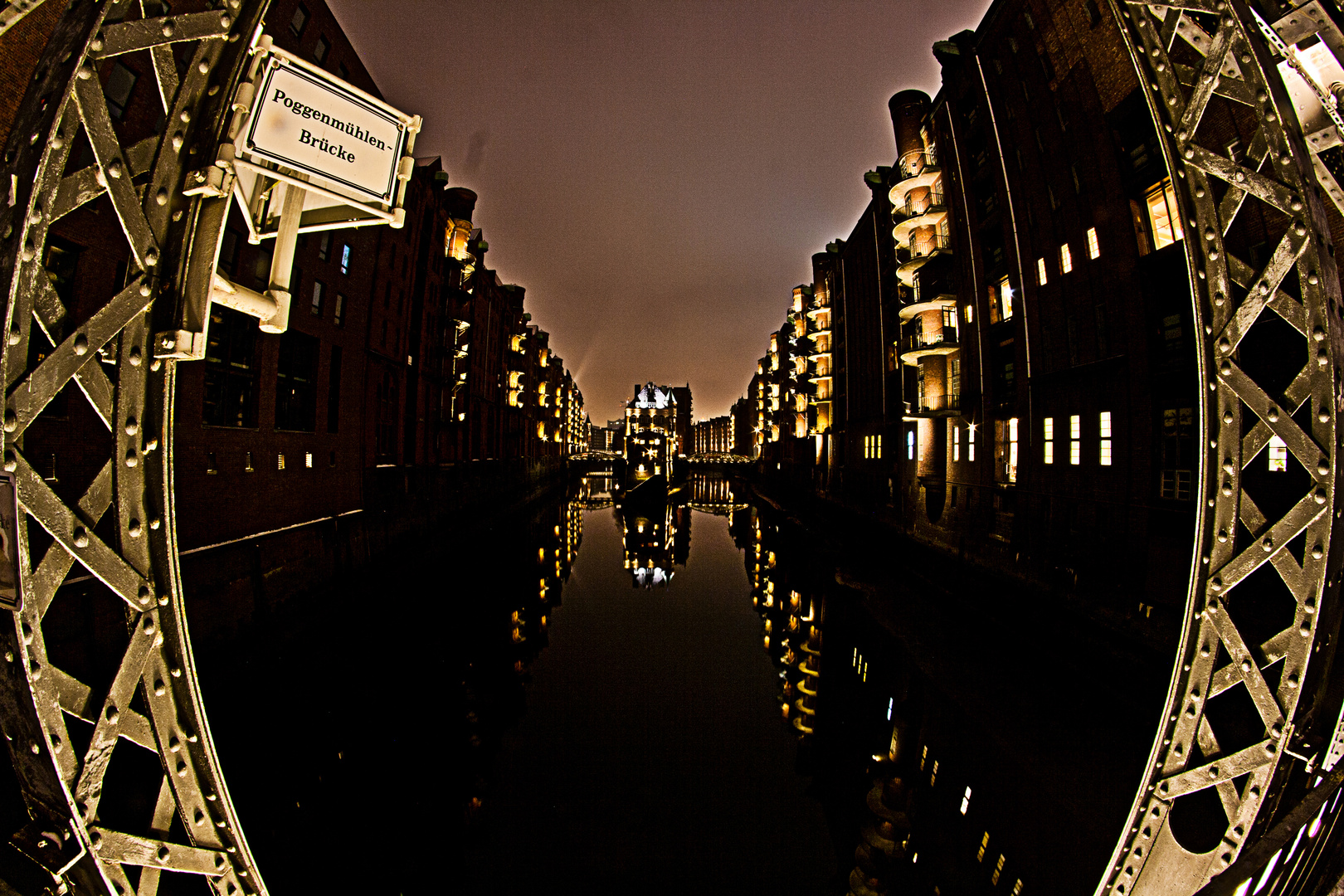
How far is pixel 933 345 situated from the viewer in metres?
25.7

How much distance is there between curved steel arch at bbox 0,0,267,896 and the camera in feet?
7.32

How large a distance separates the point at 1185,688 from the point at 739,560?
22.4 m

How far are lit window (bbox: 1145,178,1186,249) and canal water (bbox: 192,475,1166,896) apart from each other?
11865 millimetres

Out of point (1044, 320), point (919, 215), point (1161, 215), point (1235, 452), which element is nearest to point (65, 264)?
point (1235, 452)

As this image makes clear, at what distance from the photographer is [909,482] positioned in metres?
28.3

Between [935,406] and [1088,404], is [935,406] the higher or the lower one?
the higher one

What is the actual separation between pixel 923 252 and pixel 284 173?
29.5 metres

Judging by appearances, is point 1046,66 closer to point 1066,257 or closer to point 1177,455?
point 1066,257

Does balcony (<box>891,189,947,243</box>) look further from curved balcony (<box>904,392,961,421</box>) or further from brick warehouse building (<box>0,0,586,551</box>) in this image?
brick warehouse building (<box>0,0,586,551</box>)

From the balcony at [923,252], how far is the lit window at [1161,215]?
31.5 ft

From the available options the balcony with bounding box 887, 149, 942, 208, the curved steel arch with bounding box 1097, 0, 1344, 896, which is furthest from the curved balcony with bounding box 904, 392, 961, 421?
the curved steel arch with bounding box 1097, 0, 1344, 896

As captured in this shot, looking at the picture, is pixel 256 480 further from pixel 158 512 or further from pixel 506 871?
pixel 158 512

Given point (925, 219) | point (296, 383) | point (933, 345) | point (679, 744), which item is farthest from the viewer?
point (925, 219)

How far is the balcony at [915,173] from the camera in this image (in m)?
25.9
